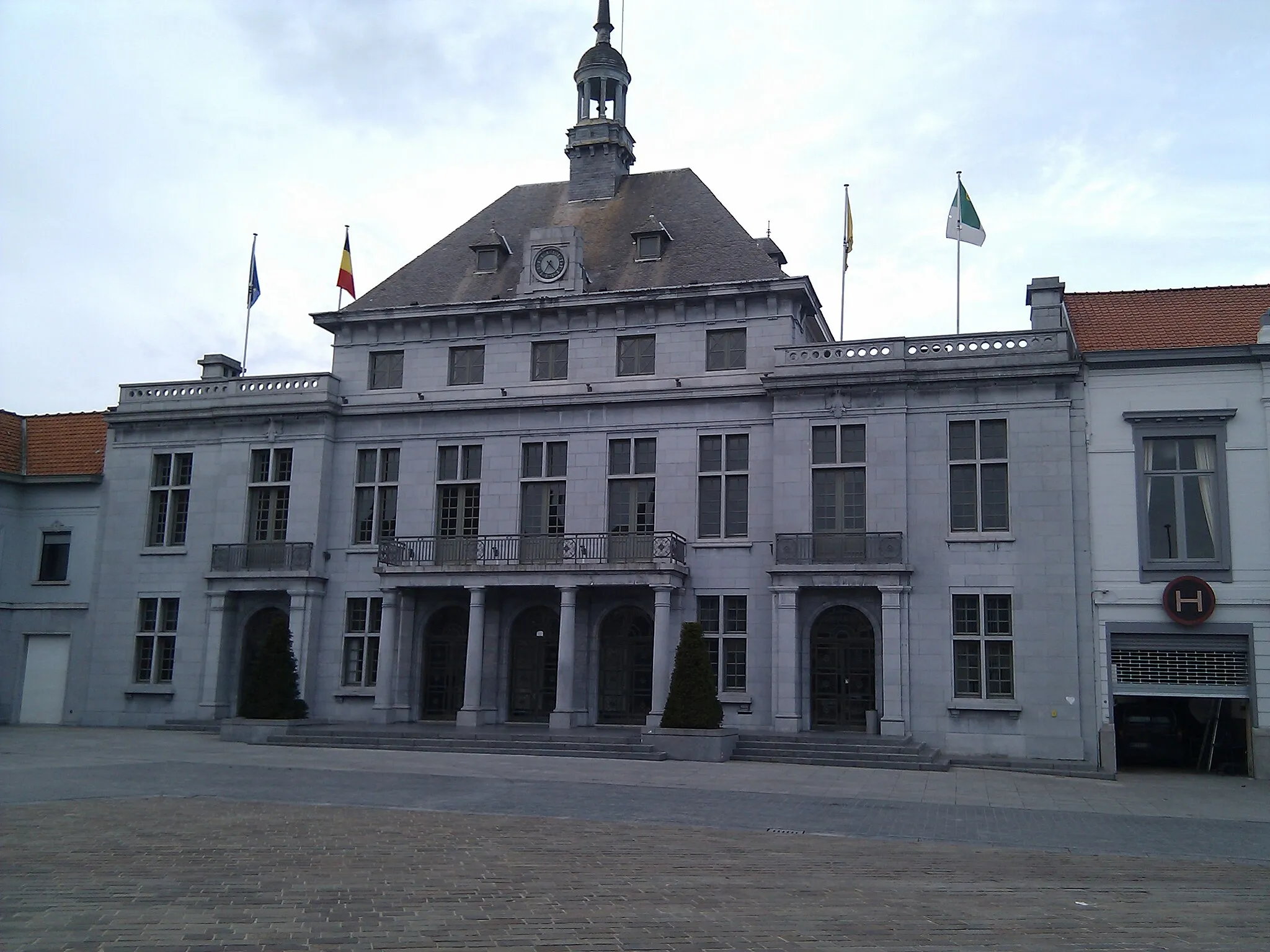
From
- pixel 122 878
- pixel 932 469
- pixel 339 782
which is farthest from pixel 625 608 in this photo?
pixel 122 878

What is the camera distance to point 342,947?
8.47 metres

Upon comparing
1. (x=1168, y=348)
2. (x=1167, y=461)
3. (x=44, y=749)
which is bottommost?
(x=44, y=749)

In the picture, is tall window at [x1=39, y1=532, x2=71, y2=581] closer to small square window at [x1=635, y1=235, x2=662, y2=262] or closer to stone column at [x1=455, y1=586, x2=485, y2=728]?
stone column at [x1=455, y1=586, x2=485, y2=728]

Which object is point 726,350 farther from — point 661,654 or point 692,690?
point 692,690

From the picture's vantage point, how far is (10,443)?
37.1 m

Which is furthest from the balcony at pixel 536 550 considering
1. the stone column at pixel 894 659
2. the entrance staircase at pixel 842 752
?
the stone column at pixel 894 659

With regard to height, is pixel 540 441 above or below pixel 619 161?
below

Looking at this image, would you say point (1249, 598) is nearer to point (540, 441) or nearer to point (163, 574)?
point (540, 441)

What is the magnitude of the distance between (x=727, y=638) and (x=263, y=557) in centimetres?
1438

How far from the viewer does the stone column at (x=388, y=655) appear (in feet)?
104

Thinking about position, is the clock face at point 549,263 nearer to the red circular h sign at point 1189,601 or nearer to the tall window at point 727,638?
the tall window at point 727,638

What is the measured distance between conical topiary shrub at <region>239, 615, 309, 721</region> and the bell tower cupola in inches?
686

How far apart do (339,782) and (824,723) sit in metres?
14.1

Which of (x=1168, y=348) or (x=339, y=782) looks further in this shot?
(x=1168, y=348)
